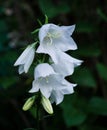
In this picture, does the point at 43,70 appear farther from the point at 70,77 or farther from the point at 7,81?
the point at 70,77

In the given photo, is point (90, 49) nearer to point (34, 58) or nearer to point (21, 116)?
point (21, 116)

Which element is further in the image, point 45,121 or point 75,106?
point 45,121

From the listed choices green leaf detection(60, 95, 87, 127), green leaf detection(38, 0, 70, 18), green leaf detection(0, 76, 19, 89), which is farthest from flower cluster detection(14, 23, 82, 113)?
green leaf detection(38, 0, 70, 18)

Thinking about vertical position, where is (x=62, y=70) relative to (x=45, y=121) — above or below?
above

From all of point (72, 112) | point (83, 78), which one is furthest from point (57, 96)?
point (83, 78)

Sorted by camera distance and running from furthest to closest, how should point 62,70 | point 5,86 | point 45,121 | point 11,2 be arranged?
point 11,2 → point 45,121 → point 5,86 → point 62,70

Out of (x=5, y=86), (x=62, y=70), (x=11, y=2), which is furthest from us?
(x=11, y=2)

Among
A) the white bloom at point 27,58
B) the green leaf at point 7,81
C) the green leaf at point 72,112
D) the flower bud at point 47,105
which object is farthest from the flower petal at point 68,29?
the green leaf at point 7,81

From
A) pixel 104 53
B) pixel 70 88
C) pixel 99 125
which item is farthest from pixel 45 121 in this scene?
pixel 70 88
